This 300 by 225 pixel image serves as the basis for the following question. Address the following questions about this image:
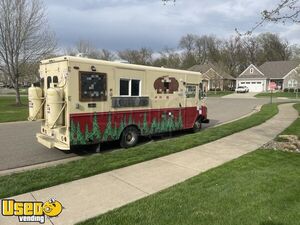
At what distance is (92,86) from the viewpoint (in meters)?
7.74

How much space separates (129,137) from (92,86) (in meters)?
2.38

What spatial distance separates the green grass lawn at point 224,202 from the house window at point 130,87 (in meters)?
3.86

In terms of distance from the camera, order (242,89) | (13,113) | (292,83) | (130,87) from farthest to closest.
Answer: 1. (292,83)
2. (242,89)
3. (13,113)
4. (130,87)

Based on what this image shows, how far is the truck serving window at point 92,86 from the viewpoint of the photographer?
752cm

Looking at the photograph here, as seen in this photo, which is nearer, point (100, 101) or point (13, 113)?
point (100, 101)

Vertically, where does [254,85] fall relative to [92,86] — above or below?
above

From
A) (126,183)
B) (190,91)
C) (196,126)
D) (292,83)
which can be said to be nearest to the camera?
(126,183)

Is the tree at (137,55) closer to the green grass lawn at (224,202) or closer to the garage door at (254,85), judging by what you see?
the garage door at (254,85)

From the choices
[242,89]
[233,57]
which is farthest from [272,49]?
[242,89]

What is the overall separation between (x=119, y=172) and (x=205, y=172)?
1.98m

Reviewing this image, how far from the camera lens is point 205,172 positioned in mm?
6168

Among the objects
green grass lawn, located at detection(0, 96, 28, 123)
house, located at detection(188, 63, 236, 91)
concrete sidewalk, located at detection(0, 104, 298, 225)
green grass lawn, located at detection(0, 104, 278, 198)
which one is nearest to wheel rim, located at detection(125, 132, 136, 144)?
green grass lawn, located at detection(0, 104, 278, 198)

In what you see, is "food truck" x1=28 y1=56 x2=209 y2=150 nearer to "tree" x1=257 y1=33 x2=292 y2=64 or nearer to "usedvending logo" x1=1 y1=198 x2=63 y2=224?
"usedvending logo" x1=1 y1=198 x2=63 y2=224

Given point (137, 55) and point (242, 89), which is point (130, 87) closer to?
point (242, 89)
